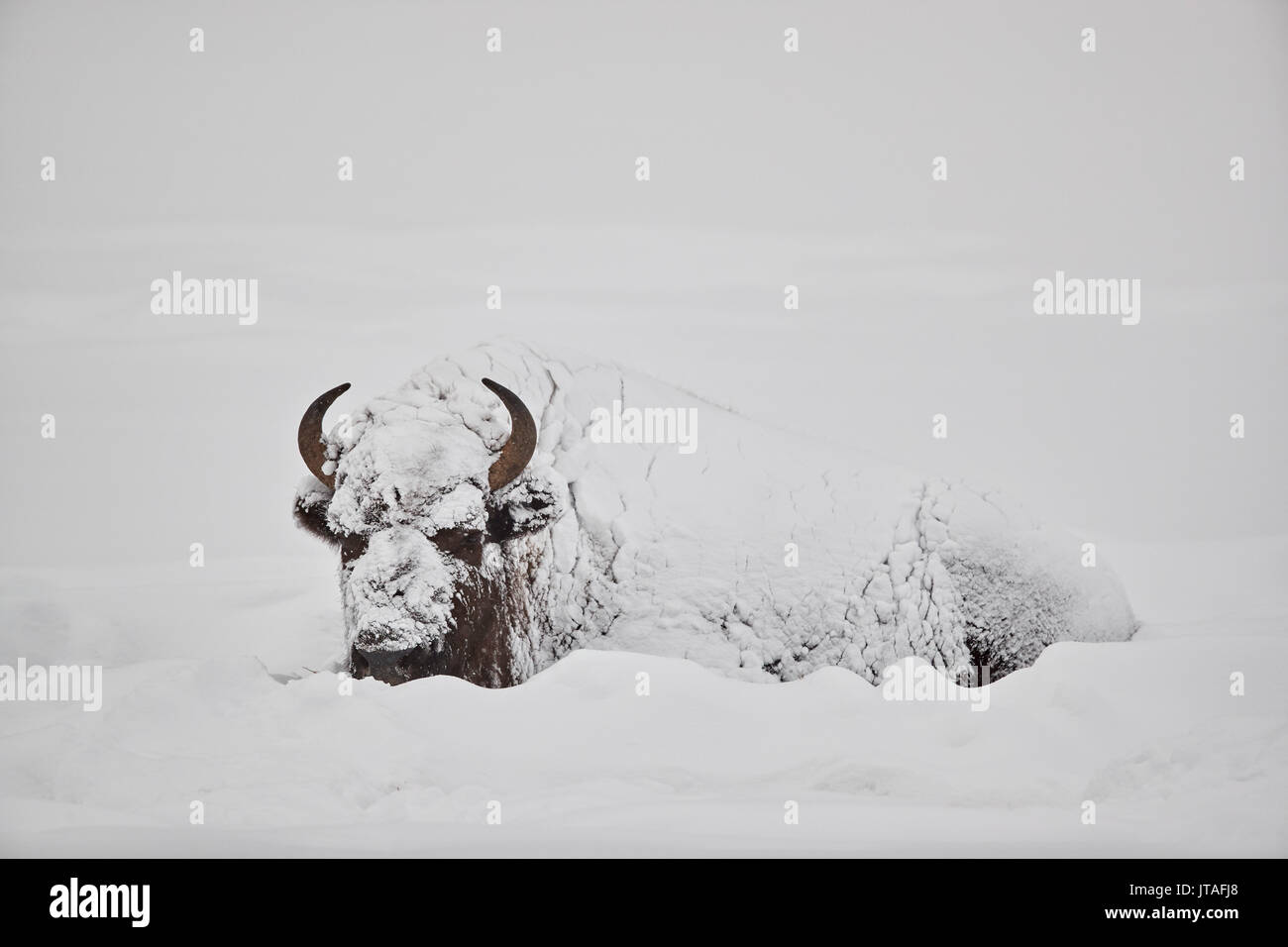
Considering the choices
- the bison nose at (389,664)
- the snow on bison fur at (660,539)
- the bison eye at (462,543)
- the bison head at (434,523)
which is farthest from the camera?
the snow on bison fur at (660,539)

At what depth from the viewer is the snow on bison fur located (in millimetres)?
6441

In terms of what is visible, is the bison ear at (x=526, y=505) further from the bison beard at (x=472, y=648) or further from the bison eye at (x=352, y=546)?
the bison eye at (x=352, y=546)

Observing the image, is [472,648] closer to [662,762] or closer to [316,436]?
[316,436]

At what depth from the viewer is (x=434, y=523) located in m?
6.30

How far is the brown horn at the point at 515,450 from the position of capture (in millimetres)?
6598

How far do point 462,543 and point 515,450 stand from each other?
0.56 meters

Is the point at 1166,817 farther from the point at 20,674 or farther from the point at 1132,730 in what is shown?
the point at 20,674

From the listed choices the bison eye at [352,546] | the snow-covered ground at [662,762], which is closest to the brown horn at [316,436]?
the bison eye at [352,546]

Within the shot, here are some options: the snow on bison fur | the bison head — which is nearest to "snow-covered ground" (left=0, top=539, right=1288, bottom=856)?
the bison head

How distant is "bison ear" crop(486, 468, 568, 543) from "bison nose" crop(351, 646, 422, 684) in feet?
2.97

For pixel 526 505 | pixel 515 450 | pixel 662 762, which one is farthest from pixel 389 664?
pixel 662 762

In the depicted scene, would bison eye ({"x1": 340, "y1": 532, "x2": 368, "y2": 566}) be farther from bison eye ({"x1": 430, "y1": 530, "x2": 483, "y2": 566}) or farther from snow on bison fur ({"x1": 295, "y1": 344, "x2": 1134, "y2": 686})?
bison eye ({"x1": 430, "y1": 530, "x2": 483, "y2": 566})

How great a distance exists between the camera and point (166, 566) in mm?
7410
